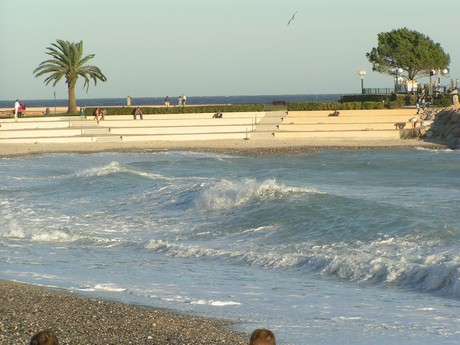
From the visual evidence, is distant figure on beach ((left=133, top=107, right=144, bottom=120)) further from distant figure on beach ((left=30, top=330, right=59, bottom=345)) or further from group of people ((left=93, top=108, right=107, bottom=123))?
distant figure on beach ((left=30, top=330, right=59, bottom=345))

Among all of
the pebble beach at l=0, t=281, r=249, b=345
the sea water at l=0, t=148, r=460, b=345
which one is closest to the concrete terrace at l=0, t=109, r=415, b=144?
the sea water at l=0, t=148, r=460, b=345

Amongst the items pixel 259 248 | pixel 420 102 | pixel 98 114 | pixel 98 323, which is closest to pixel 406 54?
pixel 420 102

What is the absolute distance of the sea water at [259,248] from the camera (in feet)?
36.8

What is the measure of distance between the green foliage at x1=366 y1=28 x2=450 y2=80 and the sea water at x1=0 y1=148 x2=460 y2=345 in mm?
51515

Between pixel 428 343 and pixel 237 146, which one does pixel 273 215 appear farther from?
pixel 237 146

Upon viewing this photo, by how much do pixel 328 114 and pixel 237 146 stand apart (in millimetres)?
10711

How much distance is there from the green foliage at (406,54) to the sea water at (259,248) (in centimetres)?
5151

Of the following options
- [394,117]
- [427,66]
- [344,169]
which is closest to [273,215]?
[344,169]

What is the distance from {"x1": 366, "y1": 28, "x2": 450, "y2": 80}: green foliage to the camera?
3236 inches

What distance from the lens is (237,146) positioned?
45281 mm

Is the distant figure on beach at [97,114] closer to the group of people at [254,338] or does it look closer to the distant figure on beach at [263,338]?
the group of people at [254,338]

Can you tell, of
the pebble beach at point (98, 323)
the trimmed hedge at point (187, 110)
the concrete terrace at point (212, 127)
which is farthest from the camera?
the trimmed hedge at point (187, 110)

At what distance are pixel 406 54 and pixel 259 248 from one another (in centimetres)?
6746

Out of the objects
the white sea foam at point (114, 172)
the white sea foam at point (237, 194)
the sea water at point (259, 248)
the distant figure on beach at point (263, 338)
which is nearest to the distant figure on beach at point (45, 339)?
the distant figure on beach at point (263, 338)
